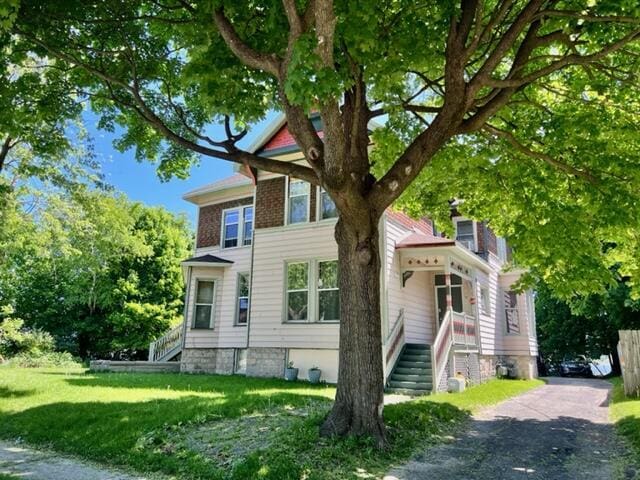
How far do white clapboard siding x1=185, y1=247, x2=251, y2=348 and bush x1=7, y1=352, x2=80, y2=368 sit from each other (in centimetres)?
779

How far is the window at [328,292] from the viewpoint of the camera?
48.5 ft

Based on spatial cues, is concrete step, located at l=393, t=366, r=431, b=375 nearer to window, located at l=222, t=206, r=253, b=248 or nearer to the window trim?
the window trim

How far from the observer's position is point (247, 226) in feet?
60.5

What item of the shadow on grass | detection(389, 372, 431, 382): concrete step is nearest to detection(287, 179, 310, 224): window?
detection(389, 372, 431, 382): concrete step

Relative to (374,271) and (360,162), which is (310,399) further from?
(360,162)

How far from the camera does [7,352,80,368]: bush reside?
20.3 meters

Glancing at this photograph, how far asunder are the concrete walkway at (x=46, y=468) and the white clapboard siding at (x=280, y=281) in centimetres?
887

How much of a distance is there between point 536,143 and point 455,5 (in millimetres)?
4294

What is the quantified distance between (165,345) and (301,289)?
8.77m

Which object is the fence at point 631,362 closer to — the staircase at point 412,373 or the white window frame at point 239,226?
the staircase at point 412,373

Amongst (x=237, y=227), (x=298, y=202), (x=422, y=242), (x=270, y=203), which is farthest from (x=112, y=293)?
(x=422, y=242)

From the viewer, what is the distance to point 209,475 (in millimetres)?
5414

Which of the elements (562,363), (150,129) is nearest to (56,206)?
(150,129)

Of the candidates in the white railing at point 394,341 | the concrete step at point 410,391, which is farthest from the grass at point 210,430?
the white railing at point 394,341
